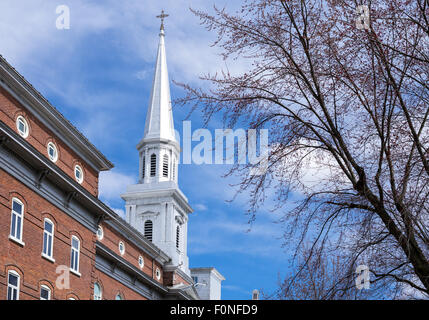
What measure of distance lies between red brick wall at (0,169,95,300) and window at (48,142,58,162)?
2223mm

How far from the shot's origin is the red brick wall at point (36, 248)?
1120 inches

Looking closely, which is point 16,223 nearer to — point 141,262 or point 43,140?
point 43,140

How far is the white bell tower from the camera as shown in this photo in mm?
74500

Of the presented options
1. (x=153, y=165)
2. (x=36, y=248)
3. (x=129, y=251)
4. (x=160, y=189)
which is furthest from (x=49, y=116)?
(x=153, y=165)

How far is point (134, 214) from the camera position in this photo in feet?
250

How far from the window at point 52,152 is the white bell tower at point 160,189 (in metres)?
40.1

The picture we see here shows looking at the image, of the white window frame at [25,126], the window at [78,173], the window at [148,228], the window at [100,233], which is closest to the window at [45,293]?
the window at [78,173]

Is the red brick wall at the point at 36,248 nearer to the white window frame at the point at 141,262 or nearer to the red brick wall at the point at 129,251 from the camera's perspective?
the red brick wall at the point at 129,251

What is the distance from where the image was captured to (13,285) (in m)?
29.0

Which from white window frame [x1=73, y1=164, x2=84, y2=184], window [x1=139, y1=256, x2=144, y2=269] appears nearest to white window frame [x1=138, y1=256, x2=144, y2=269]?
window [x1=139, y1=256, x2=144, y2=269]

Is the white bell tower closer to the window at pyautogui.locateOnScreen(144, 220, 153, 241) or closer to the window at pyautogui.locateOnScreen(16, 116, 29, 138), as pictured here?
the window at pyautogui.locateOnScreen(144, 220, 153, 241)
